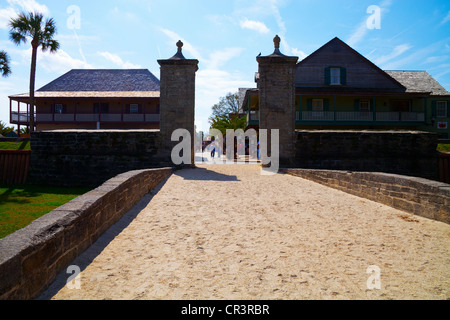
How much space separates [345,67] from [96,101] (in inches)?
981

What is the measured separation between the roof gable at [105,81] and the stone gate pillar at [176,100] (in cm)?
1793

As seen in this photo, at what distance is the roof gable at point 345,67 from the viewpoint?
958 inches

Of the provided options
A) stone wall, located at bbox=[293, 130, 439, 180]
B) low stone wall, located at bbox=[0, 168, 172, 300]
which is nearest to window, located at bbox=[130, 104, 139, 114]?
stone wall, located at bbox=[293, 130, 439, 180]

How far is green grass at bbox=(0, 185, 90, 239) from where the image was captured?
8.49 metres

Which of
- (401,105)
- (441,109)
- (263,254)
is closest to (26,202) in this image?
(263,254)

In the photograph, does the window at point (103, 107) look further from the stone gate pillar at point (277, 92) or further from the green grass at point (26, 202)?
the stone gate pillar at point (277, 92)

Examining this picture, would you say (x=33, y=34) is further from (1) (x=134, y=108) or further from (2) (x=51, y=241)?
(2) (x=51, y=241)

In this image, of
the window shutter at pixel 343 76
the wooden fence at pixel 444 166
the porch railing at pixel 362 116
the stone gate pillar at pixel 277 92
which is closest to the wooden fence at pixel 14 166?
the stone gate pillar at pixel 277 92

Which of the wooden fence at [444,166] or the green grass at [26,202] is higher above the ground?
the wooden fence at [444,166]

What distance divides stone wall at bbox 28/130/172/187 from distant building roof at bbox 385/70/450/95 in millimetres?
23655

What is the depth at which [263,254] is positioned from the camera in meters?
3.68

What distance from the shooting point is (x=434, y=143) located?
1248cm
